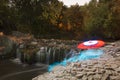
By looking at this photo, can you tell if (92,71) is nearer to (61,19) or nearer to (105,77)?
(105,77)

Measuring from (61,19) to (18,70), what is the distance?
14.8 metres

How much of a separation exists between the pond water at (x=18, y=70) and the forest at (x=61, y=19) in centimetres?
877

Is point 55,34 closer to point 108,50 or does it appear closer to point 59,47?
point 59,47

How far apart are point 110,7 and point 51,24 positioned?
6824mm

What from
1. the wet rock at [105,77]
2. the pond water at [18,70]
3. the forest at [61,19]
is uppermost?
the forest at [61,19]

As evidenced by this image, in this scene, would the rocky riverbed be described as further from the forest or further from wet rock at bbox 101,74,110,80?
the forest

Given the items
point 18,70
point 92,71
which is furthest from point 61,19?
point 92,71

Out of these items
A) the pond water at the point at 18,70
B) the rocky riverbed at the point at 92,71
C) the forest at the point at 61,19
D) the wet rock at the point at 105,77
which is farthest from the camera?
the forest at the point at 61,19

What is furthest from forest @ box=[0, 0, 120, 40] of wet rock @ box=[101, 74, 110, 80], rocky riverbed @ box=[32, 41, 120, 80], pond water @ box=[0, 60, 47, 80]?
wet rock @ box=[101, 74, 110, 80]

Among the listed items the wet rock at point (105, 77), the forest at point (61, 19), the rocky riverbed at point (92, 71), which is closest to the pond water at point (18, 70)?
the rocky riverbed at point (92, 71)

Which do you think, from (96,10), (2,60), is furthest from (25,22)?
(2,60)

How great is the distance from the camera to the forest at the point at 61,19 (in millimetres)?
27172

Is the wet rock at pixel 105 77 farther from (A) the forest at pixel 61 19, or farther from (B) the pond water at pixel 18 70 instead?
(A) the forest at pixel 61 19

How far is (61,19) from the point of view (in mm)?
30516
